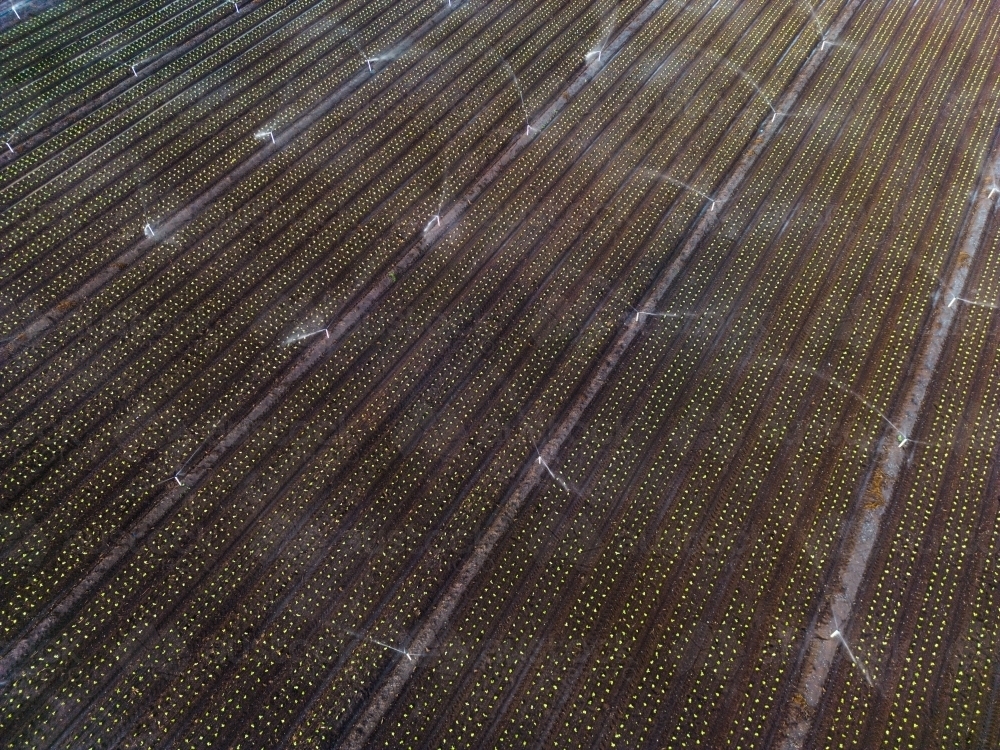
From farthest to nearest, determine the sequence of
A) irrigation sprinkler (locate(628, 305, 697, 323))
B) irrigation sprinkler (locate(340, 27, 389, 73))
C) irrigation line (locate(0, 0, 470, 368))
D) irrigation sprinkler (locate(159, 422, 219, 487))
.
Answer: irrigation sprinkler (locate(340, 27, 389, 73)) → irrigation sprinkler (locate(628, 305, 697, 323)) → irrigation line (locate(0, 0, 470, 368)) → irrigation sprinkler (locate(159, 422, 219, 487))

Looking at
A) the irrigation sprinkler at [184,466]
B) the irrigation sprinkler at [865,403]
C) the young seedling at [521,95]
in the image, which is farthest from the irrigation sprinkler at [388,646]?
the young seedling at [521,95]

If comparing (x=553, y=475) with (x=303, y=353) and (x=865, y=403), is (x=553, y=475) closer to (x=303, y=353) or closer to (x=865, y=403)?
(x=303, y=353)

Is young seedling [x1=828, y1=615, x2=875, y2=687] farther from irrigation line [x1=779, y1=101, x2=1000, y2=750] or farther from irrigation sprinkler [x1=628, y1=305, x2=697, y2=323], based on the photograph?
irrigation sprinkler [x1=628, y1=305, x2=697, y2=323]

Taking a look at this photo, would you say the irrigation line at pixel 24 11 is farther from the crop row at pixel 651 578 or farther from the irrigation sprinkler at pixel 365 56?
the crop row at pixel 651 578

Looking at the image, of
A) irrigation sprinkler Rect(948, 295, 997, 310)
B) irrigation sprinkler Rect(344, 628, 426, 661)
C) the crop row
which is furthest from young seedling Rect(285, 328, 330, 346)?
irrigation sprinkler Rect(948, 295, 997, 310)

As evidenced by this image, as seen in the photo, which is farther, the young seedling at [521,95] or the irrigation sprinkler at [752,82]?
the irrigation sprinkler at [752,82]

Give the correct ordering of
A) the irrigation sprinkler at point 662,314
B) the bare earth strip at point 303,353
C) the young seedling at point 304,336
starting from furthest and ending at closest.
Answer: the irrigation sprinkler at point 662,314 → the young seedling at point 304,336 → the bare earth strip at point 303,353

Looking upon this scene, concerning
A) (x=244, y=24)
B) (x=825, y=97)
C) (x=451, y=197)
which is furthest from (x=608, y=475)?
(x=244, y=24)
